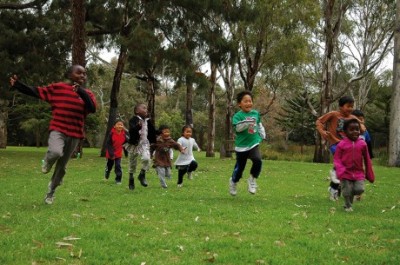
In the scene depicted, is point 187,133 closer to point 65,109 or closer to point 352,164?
point 65,109

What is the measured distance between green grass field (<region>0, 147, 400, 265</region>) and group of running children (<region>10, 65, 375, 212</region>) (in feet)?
1.58

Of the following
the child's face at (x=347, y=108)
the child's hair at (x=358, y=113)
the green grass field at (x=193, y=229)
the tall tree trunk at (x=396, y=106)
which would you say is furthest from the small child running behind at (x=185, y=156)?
the tall tree trunk at (x=396, y=106)

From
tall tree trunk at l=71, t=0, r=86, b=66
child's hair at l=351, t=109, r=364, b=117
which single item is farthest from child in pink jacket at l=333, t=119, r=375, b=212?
tall tree trunk at l=71, t=0, r=86, b=66

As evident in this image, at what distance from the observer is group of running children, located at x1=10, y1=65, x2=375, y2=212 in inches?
273

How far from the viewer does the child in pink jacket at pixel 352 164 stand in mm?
7062

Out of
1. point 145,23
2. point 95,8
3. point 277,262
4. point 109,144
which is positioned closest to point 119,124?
point 109,144

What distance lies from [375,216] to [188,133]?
5519 millimetres

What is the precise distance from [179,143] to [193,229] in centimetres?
578

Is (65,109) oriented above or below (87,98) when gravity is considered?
below

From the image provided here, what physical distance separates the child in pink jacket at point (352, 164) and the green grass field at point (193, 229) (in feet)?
1.28

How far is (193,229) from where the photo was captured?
5.49 meters

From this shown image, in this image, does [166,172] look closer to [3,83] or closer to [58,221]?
[58,221]

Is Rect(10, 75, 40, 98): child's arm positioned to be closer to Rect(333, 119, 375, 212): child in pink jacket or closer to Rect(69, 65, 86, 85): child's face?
Rect(69, 65, 86, 85): child's face

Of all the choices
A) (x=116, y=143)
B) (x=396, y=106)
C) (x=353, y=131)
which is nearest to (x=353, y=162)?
(x=353, y=131)
